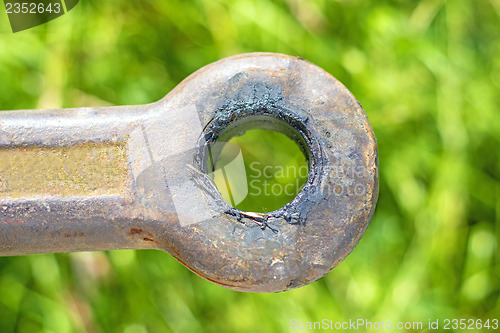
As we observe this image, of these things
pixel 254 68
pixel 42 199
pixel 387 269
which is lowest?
pixel 387 269

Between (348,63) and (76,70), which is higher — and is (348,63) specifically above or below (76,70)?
above

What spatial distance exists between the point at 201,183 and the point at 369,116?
0.71 meters

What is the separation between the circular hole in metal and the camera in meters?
1.11

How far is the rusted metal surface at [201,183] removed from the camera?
27.5 inches

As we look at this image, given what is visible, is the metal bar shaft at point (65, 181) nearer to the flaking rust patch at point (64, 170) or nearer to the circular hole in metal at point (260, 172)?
the flaking rust patch at point (64, 170)

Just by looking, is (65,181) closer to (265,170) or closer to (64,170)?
(64,170)

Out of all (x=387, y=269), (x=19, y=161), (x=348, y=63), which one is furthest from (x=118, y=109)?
(x=387, y=269)

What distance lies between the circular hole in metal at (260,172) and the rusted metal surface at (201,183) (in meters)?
0.32

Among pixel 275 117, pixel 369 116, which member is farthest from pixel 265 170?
pixel 275 117

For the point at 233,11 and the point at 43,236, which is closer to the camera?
the point at 43,236

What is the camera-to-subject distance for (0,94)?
1263mm

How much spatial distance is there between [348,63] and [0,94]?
3.13 feet

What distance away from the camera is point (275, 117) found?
0.73 metres

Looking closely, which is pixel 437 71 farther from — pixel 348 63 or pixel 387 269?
pixel 387 269
